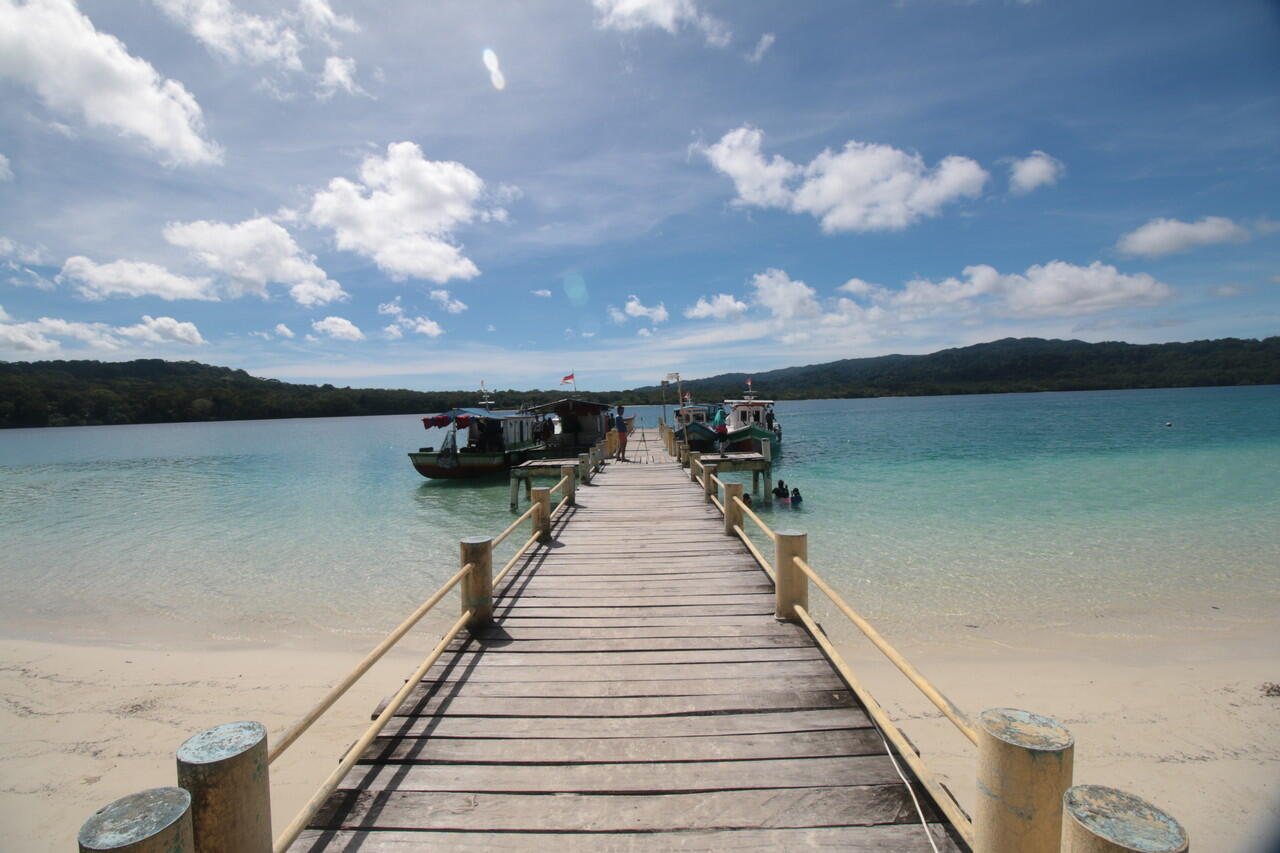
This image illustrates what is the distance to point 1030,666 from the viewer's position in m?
8.22

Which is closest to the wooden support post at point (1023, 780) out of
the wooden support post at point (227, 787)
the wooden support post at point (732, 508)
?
the wooden support post at point (227, 787)

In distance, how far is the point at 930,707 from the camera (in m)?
7.06

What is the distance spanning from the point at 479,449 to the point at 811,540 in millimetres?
17460

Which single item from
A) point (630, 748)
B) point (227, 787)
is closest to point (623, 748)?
point (630, 748)

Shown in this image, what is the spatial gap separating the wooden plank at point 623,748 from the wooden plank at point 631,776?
0.06 m

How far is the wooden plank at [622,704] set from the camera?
13.4 ft

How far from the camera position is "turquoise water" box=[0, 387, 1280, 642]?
11227mm

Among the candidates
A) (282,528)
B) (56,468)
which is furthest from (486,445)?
(56,468)

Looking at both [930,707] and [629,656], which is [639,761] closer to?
[629,656]

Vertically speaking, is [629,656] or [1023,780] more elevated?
[1023,780]

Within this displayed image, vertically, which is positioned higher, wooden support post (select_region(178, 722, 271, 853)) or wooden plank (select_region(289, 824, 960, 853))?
wooden support post (select_region(178, 722, 271, 853))

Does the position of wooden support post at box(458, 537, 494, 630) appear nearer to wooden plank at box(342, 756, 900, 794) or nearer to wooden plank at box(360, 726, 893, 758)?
wooden plank at box(360, 726, 893, 758)

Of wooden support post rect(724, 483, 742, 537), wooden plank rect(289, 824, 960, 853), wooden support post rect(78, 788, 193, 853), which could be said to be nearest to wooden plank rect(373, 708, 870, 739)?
wooden plank rect(289, 824, 960, 853)

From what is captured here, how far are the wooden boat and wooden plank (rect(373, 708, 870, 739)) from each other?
867 inches
